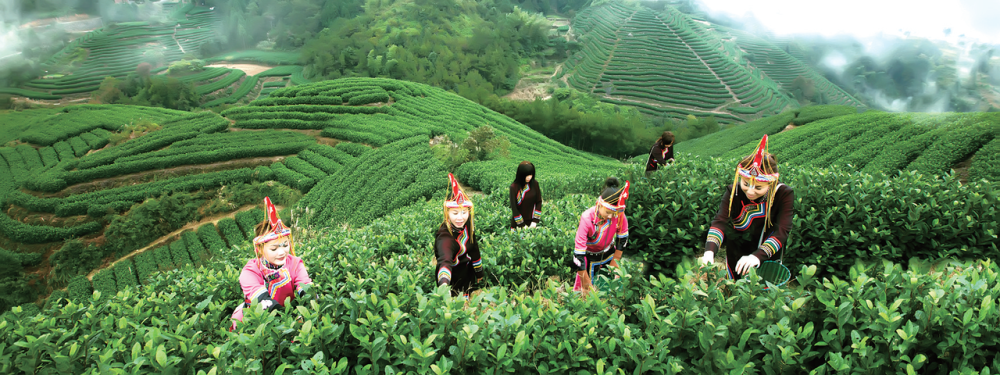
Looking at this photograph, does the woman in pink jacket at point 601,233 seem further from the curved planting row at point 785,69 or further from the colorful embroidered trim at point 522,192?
the curved planting row at point 785,69

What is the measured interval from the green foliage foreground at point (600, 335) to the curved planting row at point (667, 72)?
5309cm

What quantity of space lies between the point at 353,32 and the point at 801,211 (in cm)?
6824

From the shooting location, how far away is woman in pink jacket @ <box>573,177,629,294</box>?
15.3ft

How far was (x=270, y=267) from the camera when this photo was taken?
162 inches

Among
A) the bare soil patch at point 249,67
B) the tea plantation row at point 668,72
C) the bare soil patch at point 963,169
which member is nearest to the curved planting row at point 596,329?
the bare soil patch at point 963,169

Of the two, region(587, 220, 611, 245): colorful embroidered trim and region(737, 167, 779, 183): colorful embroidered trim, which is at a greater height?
region(737, 167, 779, 183): colorful embroidered trim

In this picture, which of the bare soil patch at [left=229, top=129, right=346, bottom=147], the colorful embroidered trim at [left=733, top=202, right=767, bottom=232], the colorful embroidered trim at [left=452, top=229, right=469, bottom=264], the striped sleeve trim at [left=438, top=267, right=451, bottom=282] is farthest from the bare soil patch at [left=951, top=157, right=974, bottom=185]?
the bare soil patch at [left=229, top=129, right=346, bottom=147]

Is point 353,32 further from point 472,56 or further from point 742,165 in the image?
point 742,165

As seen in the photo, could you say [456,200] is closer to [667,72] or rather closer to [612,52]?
[667,72]

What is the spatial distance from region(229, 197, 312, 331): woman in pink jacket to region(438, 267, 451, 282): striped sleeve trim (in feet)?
3.79

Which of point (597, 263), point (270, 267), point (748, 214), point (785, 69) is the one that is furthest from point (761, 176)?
point (785, 69)

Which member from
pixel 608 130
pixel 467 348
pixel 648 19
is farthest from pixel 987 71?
pixel 467 348

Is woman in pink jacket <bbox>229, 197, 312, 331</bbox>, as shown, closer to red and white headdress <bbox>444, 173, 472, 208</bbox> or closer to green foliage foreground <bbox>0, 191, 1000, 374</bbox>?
green foliage foreground <bbox>0, 191, 1000, 374</bbox>

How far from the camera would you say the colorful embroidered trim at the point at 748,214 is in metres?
4.32
